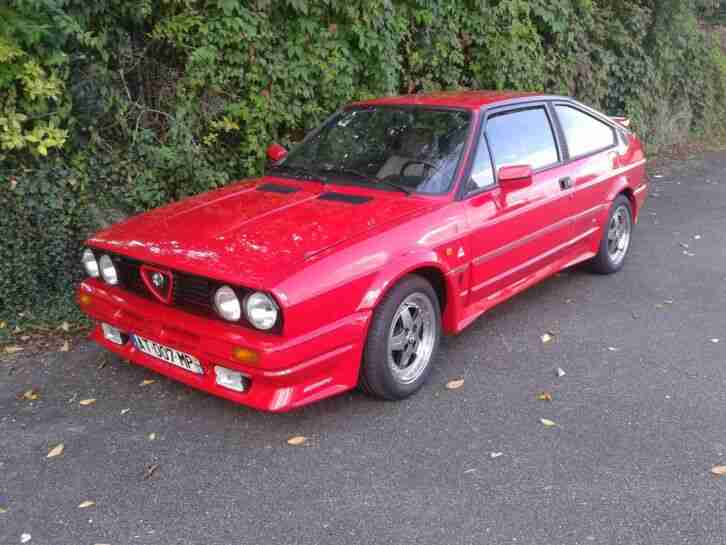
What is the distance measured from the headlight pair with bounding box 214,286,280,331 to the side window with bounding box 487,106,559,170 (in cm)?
196

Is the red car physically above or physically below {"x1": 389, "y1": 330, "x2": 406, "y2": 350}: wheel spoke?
above

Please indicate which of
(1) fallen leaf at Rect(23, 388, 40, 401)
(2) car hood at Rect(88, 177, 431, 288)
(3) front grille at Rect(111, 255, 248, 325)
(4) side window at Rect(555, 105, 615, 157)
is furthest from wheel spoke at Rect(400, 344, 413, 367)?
(4) side window at Rect(555, 105, 615, 157)

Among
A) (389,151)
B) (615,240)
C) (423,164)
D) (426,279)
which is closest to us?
(426,279)

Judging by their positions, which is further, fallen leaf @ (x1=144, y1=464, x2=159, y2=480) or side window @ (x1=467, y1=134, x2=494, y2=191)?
side window @ (x1=467, y1=134, x2=494, y2=191)

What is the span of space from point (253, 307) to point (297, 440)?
76 centimetres

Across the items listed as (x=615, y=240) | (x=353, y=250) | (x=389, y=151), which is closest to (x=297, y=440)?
(x=353, y=250)

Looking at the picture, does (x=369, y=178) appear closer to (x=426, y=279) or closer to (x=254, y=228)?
(x=426, y=279)

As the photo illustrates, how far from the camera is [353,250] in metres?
3.50

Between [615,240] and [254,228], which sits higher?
[254,228]

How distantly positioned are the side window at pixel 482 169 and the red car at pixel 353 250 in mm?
11

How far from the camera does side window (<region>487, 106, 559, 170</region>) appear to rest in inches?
179

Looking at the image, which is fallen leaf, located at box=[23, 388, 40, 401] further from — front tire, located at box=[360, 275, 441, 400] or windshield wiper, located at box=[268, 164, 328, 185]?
windshield wiper, located at box=[268, 164, 328, 185]

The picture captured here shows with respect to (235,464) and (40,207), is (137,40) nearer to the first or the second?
Result: (40,207)

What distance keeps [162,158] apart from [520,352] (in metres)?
3.32
